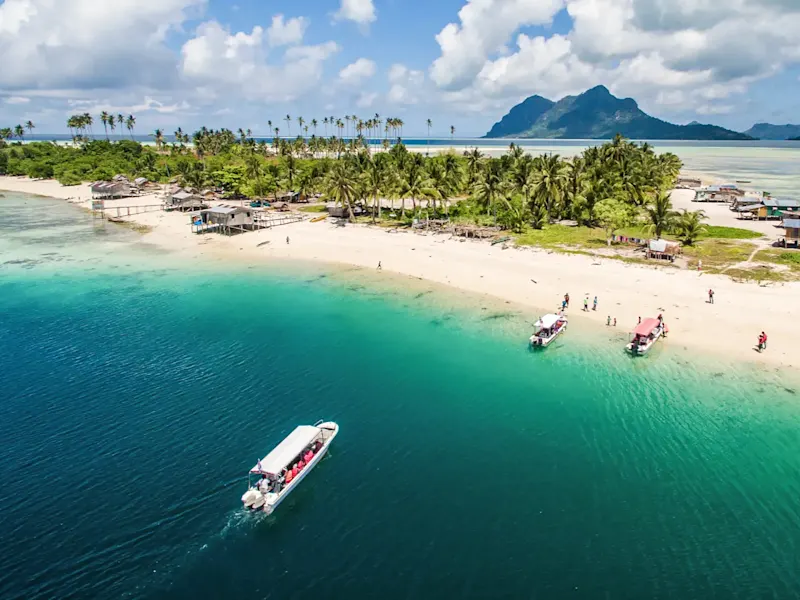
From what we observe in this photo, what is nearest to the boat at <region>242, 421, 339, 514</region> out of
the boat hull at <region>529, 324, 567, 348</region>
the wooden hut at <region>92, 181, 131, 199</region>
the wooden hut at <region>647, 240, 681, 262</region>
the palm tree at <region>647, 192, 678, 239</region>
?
the boat hull at <region>529, 324, 567, 348</region>

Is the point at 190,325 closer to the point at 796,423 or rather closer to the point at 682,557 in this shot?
the point at 682,557

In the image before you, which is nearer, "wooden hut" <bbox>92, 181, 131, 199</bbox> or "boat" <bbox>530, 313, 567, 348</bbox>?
"boat" <bbox>530, 313, 567, 348</bbox>

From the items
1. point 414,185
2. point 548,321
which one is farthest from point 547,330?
point 414,185

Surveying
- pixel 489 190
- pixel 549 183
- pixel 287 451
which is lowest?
pixel 287 451

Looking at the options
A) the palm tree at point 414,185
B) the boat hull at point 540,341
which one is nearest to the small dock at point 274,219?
the palm tree at point 414,185

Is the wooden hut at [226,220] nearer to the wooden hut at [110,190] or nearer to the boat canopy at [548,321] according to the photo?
the wooden hut at [110,190]

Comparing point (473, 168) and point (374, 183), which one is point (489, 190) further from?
point (473, 168)

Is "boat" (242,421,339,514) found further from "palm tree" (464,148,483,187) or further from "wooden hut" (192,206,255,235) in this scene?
"palm tree" (464,148,483,187)

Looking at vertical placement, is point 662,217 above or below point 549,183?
below
